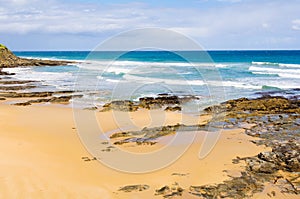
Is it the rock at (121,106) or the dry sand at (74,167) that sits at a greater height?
the rock at (121,106)

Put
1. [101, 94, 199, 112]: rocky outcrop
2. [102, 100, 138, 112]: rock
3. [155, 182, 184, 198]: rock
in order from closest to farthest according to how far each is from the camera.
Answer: [155, 182, 184, 198]: rock → [102, 100, 138, 112]: rock → [101, 94, 199, 112]: rocky outcrop

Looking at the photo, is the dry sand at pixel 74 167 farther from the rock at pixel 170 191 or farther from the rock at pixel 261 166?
the rock at pixel 261 166

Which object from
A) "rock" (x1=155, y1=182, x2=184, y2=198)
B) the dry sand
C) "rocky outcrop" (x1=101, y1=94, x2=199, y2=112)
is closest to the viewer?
"rock" (x1=155, y1=182, x2=184, y2=198)

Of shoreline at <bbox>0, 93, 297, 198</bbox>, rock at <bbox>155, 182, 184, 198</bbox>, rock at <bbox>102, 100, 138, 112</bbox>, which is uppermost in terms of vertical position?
rock at <bbox>102, 100, 138, 112</bbox>

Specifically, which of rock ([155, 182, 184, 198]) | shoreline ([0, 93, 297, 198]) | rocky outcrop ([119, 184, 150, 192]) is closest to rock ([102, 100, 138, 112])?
shoreline ([0, 93, 297, 198])

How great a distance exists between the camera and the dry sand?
7.01 meters

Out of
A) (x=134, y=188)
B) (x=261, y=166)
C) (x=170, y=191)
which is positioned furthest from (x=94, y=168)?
(x=261, y=166)

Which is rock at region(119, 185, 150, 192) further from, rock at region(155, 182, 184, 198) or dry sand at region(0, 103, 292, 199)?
rock at region(155, 182, 184, 198)

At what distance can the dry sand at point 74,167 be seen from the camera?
7012 millimetres

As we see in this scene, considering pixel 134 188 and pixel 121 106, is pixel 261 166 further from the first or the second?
pixel 121 106

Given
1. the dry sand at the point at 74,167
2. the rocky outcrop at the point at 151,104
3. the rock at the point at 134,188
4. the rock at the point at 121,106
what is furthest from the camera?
the rocky outcrop at the point at 151,104

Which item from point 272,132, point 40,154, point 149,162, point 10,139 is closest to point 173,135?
point 149,162

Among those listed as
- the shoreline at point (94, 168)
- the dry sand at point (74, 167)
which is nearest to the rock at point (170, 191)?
the shoreline at point (94, 168)

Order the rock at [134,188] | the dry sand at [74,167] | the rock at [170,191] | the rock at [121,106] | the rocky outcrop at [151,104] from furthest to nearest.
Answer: the rocky outcrop at [151,104]
the rock at [121,106]
the rock at [134,188]
the dry sand at [74,167]
the rock at [170,191]
